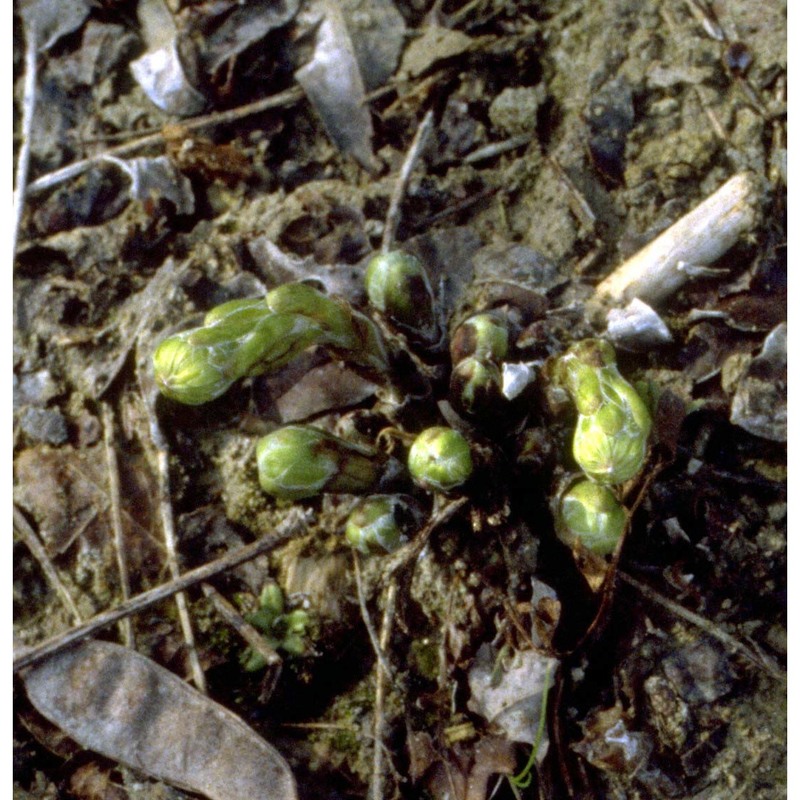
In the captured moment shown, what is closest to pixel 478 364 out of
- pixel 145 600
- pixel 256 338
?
pixel 256 338

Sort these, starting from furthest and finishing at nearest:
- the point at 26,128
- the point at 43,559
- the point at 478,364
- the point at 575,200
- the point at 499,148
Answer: the point at 26,128 → the point at 499,148 → the point at 575,200 → the point at 43,559 → the point at 478,364

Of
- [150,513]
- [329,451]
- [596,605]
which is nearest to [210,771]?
[150,513]

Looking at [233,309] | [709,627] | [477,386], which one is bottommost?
[709,627]

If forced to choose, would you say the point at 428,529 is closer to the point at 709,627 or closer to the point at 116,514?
the point at 709,627

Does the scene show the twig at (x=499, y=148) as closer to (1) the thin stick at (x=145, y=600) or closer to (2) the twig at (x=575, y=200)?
(2) the twig at (x=575, y=200)

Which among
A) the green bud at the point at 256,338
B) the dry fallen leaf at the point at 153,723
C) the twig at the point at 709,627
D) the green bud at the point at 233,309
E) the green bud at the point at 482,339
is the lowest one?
the twig at the point at 709,627

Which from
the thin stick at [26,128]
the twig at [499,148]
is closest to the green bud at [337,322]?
the twig at [499,148]

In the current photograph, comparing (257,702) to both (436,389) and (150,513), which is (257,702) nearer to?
(150,513)
